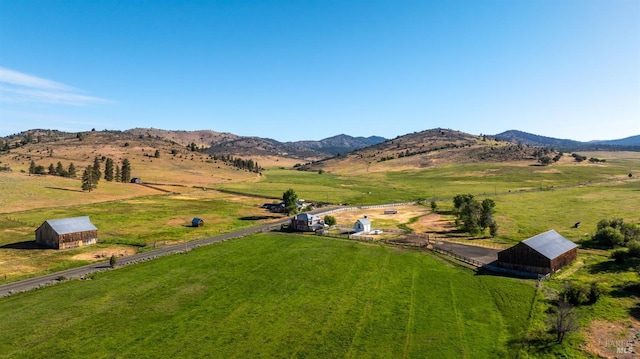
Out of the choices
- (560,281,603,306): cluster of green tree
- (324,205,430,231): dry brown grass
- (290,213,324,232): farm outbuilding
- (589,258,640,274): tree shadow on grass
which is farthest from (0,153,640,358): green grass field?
(324,205,430,231): dry brown grass

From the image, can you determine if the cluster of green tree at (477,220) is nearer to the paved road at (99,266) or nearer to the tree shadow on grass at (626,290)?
the tree shadow on grass at (626,290)

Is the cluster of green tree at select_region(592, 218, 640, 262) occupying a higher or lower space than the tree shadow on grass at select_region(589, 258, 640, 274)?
higher

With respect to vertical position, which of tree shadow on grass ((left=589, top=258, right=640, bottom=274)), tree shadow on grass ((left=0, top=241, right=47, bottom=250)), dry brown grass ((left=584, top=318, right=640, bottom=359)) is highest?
tree shadow on grass ((left=0, top=241, right=47, bottom=250))

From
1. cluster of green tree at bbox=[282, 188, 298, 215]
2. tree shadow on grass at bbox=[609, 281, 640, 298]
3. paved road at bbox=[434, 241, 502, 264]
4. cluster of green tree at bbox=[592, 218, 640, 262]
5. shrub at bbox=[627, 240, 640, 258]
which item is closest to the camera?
tree shadow on grass at bbox=[609, 281, 640, 298]

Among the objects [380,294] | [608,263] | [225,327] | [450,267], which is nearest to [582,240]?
[608,263]

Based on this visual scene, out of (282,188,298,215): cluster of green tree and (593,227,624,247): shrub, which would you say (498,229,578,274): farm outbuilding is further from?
(282,188,298,215): cluster of green tree

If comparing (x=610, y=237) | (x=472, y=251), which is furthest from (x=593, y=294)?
(x=610, y=237)

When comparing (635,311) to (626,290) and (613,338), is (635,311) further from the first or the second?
(613,338)
